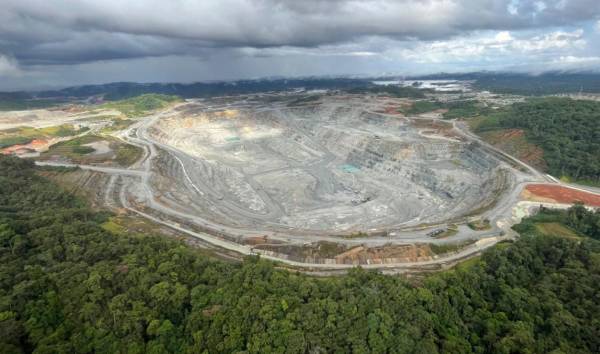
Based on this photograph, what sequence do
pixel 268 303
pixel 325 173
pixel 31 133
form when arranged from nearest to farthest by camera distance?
pixel 268 303 < pixel 325 173 < pixel 31 133

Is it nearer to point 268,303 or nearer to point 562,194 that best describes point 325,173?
point 562,194

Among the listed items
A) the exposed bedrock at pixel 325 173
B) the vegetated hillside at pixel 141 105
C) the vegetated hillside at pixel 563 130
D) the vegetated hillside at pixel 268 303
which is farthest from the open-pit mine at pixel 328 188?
the vegetated hillside at pixel 141 105

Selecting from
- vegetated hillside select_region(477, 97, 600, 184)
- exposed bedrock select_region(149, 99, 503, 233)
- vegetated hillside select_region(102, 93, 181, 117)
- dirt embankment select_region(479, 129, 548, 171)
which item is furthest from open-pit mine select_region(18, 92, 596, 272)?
vegetated hillside select_region(102, 93, 181, 117)

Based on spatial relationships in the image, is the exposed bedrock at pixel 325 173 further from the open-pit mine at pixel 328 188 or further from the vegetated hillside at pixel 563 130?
the vegetated hillside at pixel 563 130

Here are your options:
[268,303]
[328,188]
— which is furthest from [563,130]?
[268,303]

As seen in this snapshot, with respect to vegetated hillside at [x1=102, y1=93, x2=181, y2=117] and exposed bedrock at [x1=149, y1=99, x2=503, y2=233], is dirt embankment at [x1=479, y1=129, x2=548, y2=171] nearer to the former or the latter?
exposed bedrock at [x1=149, y1=99, x2=503, y2=233]
